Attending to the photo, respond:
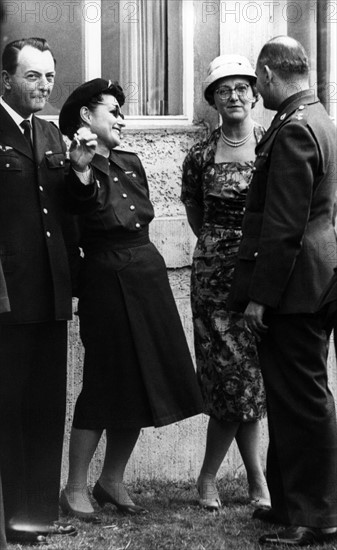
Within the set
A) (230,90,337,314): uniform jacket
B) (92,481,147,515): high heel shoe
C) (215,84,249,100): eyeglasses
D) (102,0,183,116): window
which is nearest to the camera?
(230,90,337,314): uniform jacket

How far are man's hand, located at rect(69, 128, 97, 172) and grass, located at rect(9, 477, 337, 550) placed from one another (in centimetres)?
166

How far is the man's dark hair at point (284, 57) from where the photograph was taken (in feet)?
18.4

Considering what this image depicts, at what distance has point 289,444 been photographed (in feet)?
18.4

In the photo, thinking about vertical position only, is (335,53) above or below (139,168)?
above

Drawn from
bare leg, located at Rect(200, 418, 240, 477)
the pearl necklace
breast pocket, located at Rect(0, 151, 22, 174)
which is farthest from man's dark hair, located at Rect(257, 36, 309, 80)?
bare leg, located at Rect(200, 418, 240, 477)

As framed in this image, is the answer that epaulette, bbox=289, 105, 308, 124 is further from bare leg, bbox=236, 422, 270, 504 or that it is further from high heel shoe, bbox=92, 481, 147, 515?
high heel shoe, bbox=92, 481, 147, 515

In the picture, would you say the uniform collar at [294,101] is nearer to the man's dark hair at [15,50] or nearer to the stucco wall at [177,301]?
the man's dark hair at [15,50]

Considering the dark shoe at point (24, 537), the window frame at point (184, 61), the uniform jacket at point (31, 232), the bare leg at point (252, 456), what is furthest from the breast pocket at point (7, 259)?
the window frame at point (184, 61)

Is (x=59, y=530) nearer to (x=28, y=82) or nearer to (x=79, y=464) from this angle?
(x=79, y=464)

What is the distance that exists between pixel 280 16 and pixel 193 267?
1.81 metres

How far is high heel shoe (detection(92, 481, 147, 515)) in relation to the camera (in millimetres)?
6270

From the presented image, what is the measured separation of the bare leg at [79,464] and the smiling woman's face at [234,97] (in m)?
1.71

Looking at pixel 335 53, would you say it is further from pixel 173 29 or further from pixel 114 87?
pixel 114 87

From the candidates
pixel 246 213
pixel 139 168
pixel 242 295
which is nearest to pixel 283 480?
pixel 242 295
